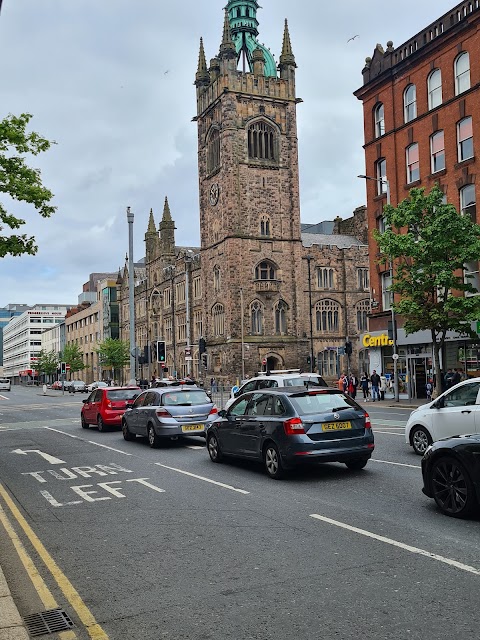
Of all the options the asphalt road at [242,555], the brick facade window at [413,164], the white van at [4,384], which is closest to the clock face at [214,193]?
the brick facade window at [413,164]

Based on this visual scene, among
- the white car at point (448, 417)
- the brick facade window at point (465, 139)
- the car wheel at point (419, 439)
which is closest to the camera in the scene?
the white car at point (448, 417)

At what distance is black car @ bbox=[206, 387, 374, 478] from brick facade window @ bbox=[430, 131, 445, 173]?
24.5m

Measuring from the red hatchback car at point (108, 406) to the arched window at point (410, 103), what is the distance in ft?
71.7

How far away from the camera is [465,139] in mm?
31703

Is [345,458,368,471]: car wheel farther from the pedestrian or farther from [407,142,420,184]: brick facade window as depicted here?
[407,142,420,184]: brick facade window

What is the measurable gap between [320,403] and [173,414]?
6203mm

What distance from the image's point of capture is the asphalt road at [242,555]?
501 centimetres

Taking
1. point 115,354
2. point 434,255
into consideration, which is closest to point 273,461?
point 434,255

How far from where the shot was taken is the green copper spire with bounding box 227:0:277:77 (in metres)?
75.9

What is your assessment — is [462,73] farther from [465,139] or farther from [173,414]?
[173,414]

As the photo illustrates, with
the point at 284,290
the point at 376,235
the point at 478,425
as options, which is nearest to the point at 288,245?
the point at 284,290

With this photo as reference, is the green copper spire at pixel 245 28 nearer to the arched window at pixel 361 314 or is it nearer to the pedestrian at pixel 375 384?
the arched window at pixel 361 314

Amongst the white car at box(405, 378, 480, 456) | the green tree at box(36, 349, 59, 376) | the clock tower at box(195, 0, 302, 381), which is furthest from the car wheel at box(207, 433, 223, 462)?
the green tree at box(36, 349, 59, 376)

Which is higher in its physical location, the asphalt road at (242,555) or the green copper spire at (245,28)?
the green copper spire at (245,28)
